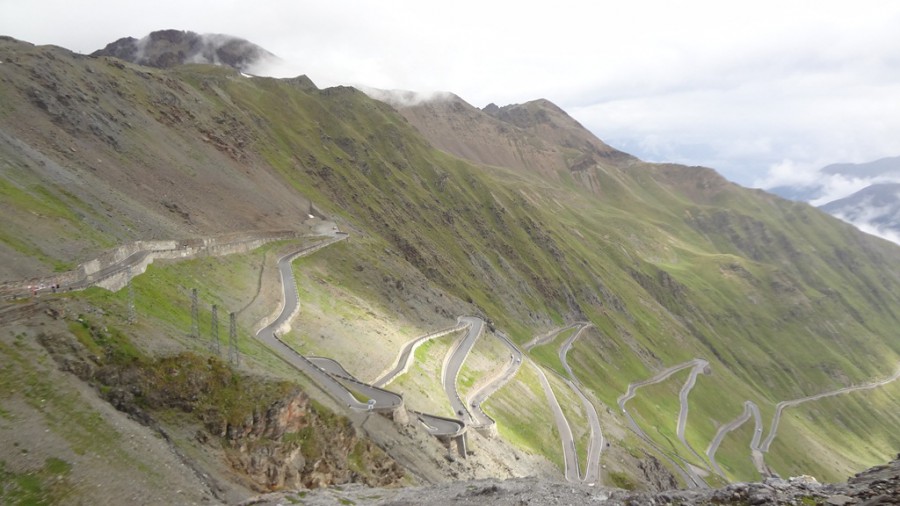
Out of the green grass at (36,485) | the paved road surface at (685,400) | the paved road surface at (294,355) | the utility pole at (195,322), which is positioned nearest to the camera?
the green grass at (36,485)

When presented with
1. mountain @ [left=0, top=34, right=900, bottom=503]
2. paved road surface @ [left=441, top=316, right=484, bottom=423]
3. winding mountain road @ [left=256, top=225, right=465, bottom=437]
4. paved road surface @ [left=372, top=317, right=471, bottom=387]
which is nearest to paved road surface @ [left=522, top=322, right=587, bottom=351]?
mountain @ [left=0, top=34, right=900, bottom=503]

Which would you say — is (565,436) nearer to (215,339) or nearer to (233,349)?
(233,349)

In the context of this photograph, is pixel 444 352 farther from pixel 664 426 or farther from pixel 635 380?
pixel 635 380

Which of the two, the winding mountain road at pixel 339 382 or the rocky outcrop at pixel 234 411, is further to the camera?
the winding mountain road at pixel 339 382

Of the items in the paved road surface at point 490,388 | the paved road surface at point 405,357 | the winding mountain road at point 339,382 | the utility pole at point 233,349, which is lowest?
the paved road surface at point 490,388

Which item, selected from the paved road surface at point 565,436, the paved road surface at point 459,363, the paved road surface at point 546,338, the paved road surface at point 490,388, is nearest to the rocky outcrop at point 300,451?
the paved road surface at point 459,363

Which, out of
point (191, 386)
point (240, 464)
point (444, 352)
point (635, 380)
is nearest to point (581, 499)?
point (240, 464)

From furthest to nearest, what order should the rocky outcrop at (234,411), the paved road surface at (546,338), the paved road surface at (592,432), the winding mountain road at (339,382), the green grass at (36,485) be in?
the paved road surface at (546,338) < the paved road surface at (592,432) < the winding mountain road at (339,382) < the rocky outcrop at (234,411) < the green grass at (36,485)

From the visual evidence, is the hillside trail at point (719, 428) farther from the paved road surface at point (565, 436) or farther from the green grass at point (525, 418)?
the green grass at point (525, 418)

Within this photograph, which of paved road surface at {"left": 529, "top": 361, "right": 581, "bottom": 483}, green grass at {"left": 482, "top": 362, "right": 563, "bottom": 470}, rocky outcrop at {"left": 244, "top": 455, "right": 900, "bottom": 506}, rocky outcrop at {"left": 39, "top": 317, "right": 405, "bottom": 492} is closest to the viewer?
rocky outcrop at {"left": 244, "top": 455, "right": 900, "bottom": 506}

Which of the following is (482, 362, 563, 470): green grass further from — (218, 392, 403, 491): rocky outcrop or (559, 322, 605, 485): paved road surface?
(218, 392, 403, 491): rocky outcrop

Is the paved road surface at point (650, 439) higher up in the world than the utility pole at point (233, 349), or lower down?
lower down
